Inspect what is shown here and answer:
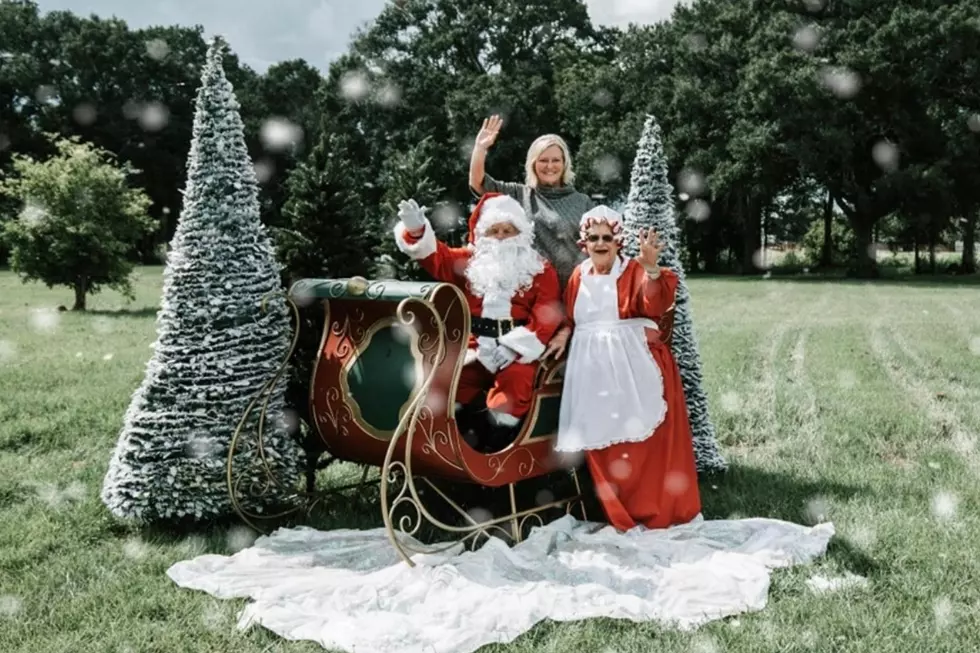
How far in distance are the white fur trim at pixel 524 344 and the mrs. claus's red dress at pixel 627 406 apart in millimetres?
236

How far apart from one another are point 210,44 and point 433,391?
2.31 m

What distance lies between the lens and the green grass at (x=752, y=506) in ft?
10.5

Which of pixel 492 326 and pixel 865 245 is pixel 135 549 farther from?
pixel 865 245

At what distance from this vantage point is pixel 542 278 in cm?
470

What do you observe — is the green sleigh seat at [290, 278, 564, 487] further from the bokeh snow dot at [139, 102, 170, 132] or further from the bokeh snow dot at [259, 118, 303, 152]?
the bokeh snow dot at [139, 102, 170, 132]

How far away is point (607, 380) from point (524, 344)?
0.46 metres

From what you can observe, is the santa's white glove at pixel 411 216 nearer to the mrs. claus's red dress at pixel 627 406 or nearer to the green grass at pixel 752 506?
the mrs. claus's red dress at pixel 627 406

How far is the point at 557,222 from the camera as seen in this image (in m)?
5.09

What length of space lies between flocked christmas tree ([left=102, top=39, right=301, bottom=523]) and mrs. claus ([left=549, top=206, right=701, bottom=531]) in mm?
1531

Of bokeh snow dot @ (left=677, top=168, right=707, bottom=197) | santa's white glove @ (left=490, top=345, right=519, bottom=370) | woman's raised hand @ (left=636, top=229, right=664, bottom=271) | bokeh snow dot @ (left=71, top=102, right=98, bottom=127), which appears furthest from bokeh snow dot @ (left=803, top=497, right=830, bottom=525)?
bokeh snow dot @ (left=71, top=102, right=98, bottom=127)

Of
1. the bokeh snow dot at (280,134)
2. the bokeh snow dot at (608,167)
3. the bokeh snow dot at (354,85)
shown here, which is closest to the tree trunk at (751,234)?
the bokeh snow dot at (608,167)

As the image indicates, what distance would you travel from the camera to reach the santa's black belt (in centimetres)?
454

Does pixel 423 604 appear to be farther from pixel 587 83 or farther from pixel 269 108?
pixel 269 108

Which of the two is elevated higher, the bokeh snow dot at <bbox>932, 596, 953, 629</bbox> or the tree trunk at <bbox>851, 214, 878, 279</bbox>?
the tree trunk at <bbox>851, 214, 878, 279</bbox>
